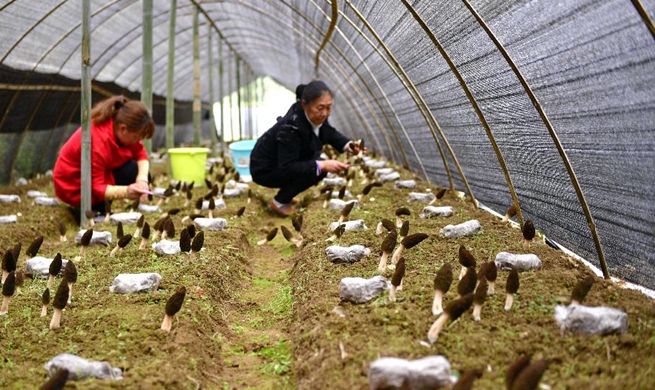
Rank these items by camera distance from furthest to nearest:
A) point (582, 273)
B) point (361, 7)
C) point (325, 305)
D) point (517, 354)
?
point (361, 7) → point (582, 273) → point (325, 305) → point (517, 354)

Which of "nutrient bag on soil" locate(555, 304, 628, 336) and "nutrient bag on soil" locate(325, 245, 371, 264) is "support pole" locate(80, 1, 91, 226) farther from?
"nutrient bag on soil" locate(555, 304, 628, 336)

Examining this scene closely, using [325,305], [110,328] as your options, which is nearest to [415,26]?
[325,305]

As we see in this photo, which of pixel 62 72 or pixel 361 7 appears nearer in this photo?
pixel 361 7

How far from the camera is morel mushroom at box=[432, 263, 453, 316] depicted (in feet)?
11.4

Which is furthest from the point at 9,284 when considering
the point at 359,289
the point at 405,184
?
the point at 405,184

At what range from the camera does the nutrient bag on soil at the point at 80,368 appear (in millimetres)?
3064

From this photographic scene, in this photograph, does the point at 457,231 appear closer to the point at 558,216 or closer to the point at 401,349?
the point at 558,216

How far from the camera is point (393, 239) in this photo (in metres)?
4.48

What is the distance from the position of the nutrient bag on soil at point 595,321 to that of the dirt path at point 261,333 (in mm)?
1409

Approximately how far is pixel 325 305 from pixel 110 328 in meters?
1.20

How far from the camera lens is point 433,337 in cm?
324

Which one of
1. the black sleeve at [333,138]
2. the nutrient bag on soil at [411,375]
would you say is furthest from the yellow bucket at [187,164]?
the nutrient bag on soil at [411,375]

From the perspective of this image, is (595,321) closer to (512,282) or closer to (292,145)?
(512,282)

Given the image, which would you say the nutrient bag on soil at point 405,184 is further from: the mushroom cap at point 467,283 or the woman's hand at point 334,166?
the mushroom cap at point 467,283
